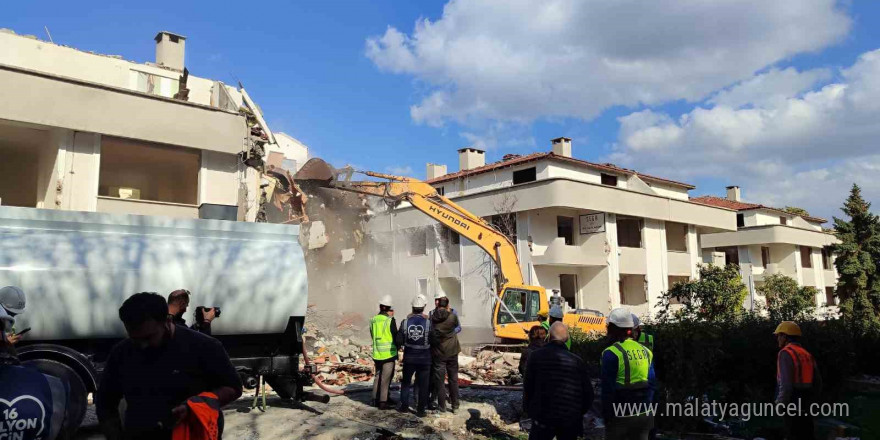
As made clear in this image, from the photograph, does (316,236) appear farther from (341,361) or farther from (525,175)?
(525,175)

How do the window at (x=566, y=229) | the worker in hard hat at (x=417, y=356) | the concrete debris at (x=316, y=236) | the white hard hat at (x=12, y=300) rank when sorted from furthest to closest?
the window at (x=566, y=229) → the concrete debris at (x=316, y=236) → the worker in hard hat at (x=417, y=356) → the white hard hat at (x=12, y=300)

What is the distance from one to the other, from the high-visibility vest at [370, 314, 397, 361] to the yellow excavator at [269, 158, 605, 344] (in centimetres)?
804

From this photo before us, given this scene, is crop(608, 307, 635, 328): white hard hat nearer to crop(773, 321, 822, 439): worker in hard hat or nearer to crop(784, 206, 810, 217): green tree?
crop(773, 321, 822, 439): worker in hard hat

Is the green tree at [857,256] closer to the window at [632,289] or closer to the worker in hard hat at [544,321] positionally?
the window at [632,289]

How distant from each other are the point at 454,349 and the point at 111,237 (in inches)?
194

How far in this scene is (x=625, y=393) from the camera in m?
5.07

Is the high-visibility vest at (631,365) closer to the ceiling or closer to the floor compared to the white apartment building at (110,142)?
closer to the floor

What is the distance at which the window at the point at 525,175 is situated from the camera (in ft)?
101

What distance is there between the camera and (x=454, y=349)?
9219mm

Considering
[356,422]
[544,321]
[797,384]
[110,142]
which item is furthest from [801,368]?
[110,142]

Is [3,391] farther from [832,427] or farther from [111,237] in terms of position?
[832,427]

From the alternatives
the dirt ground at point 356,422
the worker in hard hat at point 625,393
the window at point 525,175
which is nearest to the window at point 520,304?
the dirt ground at point 356,422

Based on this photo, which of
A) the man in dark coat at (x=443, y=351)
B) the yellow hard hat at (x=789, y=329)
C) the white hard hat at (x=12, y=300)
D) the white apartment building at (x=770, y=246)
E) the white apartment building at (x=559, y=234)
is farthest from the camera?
the white apartment building at (x=770, y=246)

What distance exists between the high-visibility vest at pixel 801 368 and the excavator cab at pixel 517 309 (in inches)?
435
